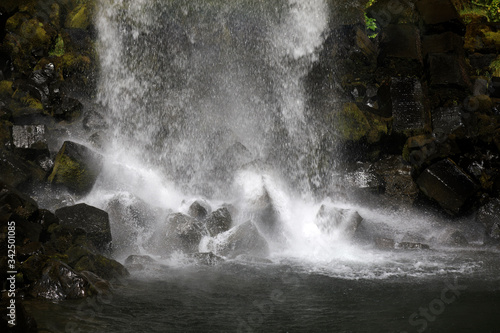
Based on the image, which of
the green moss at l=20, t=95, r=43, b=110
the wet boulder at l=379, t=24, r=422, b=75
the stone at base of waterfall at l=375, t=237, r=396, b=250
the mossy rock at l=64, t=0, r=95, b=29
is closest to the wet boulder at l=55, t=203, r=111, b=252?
the green moss at l=20, t=95, r=43, b=110

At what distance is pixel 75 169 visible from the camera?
8242 mm

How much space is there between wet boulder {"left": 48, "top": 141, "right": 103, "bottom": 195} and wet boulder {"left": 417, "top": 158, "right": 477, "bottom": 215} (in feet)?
22.6

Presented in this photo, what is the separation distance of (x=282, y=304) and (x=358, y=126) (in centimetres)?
580

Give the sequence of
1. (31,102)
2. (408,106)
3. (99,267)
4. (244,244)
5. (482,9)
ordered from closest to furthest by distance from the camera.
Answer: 1. (99,267)
2. (244,244)
3. (408,106)
4. (31,102)
5. (482,9)

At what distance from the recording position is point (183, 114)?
35.6 feet

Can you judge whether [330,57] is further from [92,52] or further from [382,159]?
[92,52]

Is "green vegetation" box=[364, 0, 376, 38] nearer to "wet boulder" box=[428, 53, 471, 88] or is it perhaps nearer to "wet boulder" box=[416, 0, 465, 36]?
"wet boulder" box=[416, 0, 465, 36]

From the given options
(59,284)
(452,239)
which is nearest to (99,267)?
(59,284)

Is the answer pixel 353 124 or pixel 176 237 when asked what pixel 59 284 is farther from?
pixel 353 124

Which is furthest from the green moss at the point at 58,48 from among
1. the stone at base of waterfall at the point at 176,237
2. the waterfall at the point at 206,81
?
the stone at base of waterfall at the point at 176,237

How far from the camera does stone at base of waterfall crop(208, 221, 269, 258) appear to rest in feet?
Result: 23.4

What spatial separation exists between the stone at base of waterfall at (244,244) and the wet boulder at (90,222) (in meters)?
1.77

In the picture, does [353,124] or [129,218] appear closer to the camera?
[129,218]

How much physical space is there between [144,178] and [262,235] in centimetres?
357
